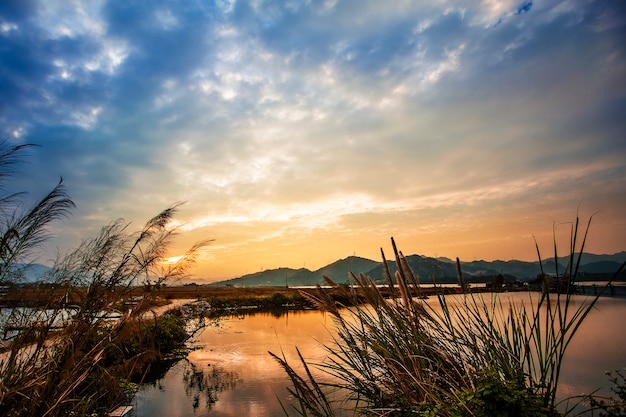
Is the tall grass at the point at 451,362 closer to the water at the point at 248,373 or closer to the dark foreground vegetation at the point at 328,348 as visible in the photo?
the dark foreground vegetation at the point at 328,348

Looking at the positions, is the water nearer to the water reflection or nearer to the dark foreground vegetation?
the water reflection

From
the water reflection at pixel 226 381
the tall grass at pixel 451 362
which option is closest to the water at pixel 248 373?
the water reflection at pixel 226 381

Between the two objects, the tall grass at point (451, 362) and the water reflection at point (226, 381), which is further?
the water reflection at point (226, 381)

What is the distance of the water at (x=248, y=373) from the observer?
9.10 metres

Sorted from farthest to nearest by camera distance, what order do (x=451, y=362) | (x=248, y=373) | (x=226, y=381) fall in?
(x=248, y=373) < (x=226, y=381) < (x=451, y=362)

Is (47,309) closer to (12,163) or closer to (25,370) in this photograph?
(25,370)

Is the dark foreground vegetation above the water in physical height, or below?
above

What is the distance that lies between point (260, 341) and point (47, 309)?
15.4 metres

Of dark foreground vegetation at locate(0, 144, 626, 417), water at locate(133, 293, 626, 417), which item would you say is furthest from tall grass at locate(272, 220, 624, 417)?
water at locate(133, 293, 626, 417)

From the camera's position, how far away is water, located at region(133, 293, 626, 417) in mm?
9102

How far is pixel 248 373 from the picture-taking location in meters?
12.5

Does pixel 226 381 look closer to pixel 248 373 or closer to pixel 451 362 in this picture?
pixel 248 373

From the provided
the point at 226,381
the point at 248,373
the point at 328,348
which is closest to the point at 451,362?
the point at 328,348

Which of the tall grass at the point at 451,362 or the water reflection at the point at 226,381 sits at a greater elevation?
the tall grass at the point at 451,362
